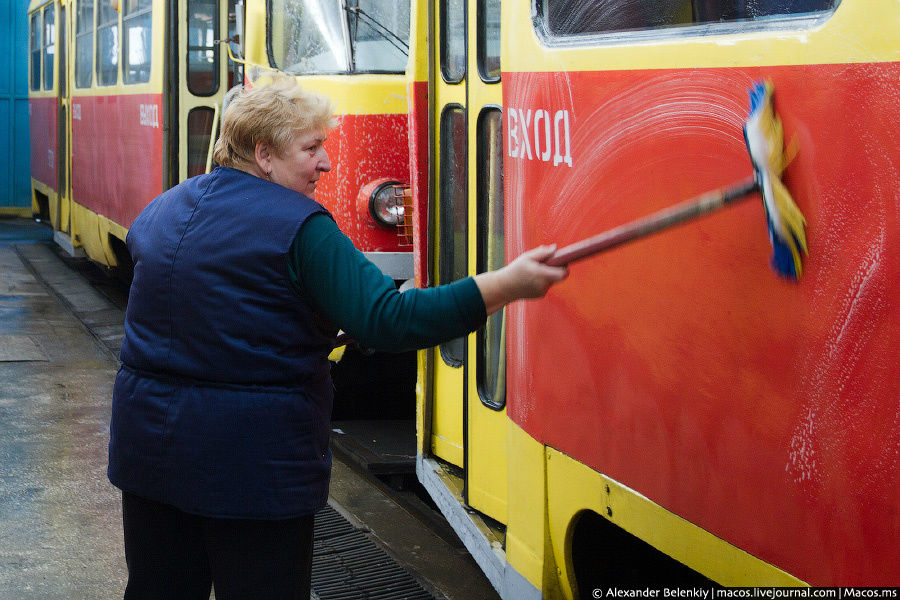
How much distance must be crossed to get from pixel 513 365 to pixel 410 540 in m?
1.59

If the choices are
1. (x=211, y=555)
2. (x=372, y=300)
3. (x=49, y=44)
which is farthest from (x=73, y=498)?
(x=49, y=44)

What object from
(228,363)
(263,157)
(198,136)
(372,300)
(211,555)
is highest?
(198,136)

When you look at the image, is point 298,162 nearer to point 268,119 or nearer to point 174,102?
point 268,119

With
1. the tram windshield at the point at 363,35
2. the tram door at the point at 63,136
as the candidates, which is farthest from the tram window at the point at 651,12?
the tram door at the point at 63,136

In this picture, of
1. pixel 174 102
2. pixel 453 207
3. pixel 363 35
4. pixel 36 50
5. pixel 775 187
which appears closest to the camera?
pixel 775 187

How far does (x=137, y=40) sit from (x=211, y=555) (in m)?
6.54

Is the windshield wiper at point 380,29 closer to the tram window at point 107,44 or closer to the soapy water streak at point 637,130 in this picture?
the soapy water streak at point 637,130

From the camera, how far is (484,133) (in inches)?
136

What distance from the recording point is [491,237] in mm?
3404

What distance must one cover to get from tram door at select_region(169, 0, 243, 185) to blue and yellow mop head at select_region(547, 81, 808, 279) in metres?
5.87

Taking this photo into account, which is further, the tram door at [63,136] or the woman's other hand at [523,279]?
the tram door at [63,136]

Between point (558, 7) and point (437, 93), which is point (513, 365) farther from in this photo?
point (437, 93)

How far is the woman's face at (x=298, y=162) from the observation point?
6.80 feet

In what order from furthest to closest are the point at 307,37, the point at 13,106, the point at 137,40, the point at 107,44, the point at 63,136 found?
1. the point at 13,106
2. the point at 63,136
3. the point at 107,44
4. the point at 137,40
5. the point at 307,37
